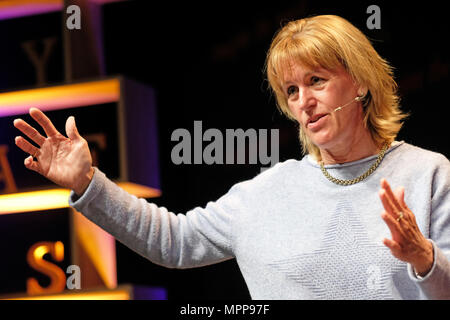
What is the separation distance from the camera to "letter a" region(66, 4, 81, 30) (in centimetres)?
250

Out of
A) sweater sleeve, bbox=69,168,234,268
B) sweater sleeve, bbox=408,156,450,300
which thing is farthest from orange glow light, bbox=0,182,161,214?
sweater sleeve, bbox=408,156,450,300

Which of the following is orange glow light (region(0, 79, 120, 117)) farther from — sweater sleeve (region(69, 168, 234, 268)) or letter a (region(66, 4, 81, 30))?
sweater sleeve (region(69, 168, 234, 268))

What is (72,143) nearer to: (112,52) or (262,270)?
(262,270)

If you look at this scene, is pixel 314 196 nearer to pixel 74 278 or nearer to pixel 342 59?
pixel 342 59

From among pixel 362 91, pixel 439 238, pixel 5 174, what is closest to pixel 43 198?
pixel 5 174

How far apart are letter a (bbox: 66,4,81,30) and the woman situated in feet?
3.75

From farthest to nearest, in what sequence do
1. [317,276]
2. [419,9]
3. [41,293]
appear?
[41,293] < [419,9] < [317,276]

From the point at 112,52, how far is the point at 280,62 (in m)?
1.22

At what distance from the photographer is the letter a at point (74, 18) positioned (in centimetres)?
250

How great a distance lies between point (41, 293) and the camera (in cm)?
239

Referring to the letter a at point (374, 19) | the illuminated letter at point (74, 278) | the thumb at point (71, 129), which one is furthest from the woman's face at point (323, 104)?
the illuminated letter at point (74, 278)

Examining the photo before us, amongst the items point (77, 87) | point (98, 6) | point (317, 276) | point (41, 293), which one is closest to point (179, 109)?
point (77, 87)

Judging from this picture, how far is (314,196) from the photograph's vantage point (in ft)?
4.95

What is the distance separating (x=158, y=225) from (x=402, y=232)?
1.82ft
